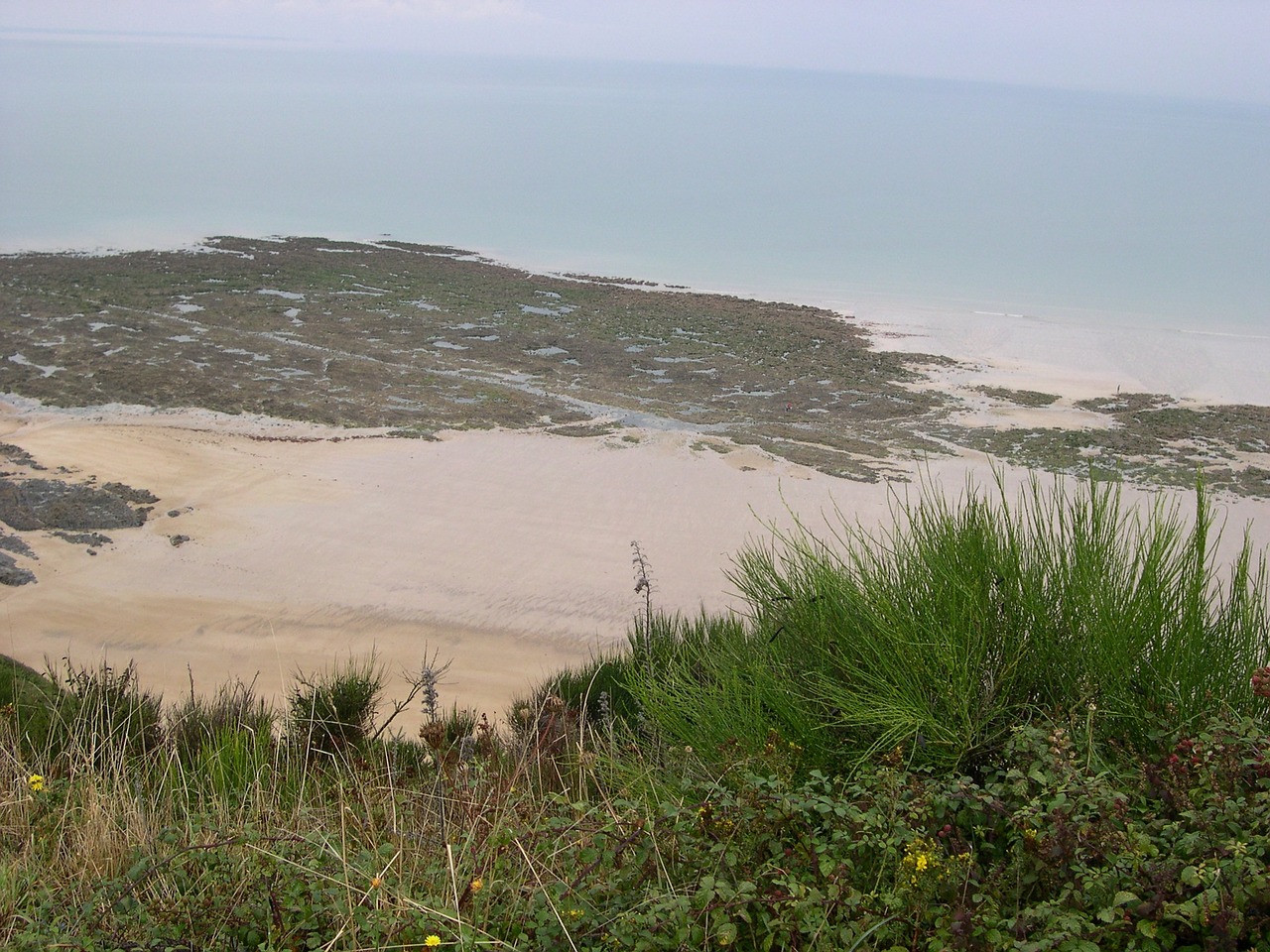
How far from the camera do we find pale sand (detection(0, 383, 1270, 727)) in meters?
9.18

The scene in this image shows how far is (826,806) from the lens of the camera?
288 centimetres

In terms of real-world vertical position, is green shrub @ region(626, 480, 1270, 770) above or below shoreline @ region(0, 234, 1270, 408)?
below

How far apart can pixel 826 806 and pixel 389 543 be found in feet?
28.7

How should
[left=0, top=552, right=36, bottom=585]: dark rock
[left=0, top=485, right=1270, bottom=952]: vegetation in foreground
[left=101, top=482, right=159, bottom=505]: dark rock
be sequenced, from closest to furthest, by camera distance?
[left=0, top=485, right=1270, bottom=952]: vegetation in foreground < [left=0, top=552, right=36, bottom=585]: dark rock < [left=101, top=482, right=159, bottom=505]: dark rock

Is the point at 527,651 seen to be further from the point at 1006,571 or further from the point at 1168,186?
the point at 1168,186

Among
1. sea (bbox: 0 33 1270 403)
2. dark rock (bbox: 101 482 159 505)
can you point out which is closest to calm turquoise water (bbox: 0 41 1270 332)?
sea (bbox: 0 33 1270 403)

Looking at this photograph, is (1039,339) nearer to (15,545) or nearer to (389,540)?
(389,540)

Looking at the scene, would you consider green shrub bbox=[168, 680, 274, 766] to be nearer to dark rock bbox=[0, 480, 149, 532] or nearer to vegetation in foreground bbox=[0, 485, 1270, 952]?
vegetation in foreground bbox=[0, 485, 1270, 952]

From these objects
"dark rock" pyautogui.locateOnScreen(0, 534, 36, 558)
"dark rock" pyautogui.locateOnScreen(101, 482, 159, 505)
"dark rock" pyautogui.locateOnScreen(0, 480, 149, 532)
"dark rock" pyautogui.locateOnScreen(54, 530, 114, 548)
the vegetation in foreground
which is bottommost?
"dark rock" pyautogui.locateOnScreen(0, 534, 36, 558)

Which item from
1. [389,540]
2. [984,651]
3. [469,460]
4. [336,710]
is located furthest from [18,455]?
[984,651]

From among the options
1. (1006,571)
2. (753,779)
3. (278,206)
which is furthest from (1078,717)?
(278,206)

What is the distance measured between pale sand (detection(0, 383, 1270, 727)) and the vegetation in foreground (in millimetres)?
3832

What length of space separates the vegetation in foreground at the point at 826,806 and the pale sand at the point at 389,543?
3832mm

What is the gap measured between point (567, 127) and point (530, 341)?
4808 cm
